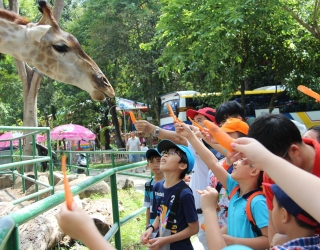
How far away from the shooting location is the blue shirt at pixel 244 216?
5.90ft

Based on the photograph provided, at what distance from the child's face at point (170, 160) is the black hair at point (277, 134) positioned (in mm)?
1076

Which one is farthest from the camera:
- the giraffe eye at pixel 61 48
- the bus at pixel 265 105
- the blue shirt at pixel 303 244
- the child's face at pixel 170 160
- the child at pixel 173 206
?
the bus at pixel 265 105

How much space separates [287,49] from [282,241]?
10.3 m

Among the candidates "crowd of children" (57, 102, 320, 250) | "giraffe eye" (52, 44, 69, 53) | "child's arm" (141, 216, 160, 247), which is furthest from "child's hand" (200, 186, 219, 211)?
"giraffe eye" (52, 44, 69, 53)

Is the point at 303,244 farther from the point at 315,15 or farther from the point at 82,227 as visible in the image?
the point at 315,15

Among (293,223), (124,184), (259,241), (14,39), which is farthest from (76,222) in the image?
(124,184)

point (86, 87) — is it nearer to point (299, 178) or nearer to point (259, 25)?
point (299, 178)

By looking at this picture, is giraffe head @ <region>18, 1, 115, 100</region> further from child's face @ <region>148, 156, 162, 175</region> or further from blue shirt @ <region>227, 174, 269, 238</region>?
blue shirt @ <region>227, 174, 269, 238</region>

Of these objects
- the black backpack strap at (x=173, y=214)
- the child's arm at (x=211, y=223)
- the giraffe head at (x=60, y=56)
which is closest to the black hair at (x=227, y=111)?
the black backpack strap at (x=173, y=214)

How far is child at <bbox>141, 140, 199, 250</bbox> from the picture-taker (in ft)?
8.05

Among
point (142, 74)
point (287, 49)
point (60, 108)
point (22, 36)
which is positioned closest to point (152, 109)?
point (142, 74)

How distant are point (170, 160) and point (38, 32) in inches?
138

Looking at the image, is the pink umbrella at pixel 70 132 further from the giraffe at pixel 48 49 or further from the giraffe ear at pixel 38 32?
the giraffe ear at pixel 38 32

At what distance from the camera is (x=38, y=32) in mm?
5332
